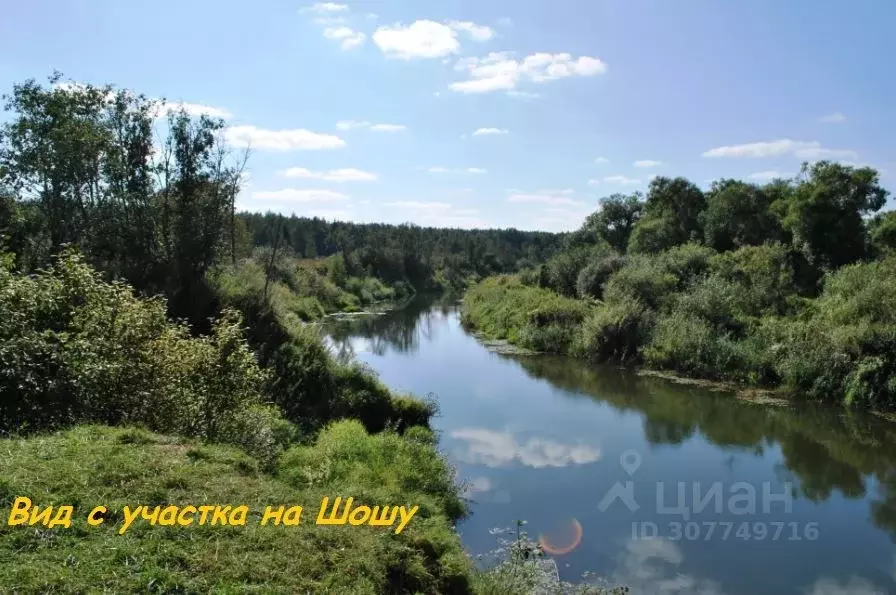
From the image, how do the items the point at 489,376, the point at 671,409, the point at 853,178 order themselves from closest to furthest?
the point at 671,409, the point at 489,376, the point at 853,178

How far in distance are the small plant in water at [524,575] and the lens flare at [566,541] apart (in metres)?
0.21

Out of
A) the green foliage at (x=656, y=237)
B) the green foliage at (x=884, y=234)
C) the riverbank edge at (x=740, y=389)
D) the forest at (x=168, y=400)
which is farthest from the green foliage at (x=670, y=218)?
the forest at (x=168, y=400)

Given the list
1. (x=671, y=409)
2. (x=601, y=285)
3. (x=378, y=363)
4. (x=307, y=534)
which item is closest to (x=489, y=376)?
(x=378, y=363)

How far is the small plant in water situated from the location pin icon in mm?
4446

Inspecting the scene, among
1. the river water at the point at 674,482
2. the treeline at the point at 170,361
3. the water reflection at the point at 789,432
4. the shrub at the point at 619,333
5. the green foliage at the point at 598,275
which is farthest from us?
the green foliage at the point at 598,275

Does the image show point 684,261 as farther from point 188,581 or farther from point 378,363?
point 188,581

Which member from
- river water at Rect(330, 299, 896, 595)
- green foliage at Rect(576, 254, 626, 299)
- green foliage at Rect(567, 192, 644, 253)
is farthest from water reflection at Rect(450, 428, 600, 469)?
green foliage at Rect(567, 192, 644, 253)

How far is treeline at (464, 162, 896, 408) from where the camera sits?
18.8 m

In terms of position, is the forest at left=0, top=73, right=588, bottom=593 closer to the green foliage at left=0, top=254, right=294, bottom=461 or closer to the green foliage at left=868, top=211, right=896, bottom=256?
the green foliage at left=0, top=254, right=294, bottom=461

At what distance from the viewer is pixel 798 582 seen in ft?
28.7

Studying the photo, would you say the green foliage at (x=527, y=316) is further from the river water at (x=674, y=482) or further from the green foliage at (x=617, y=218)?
the green foliage at (x=617, y=218)

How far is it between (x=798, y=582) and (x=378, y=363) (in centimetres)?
1866

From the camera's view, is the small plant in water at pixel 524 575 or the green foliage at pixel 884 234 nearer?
the small plant in water at pixel 524 575

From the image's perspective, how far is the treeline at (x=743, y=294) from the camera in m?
18.8
